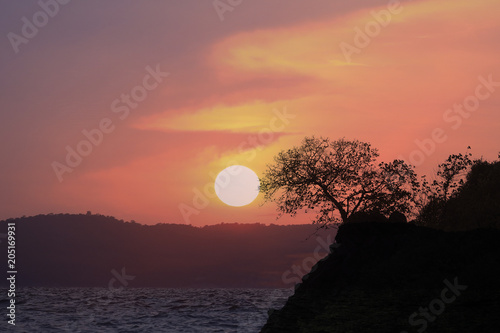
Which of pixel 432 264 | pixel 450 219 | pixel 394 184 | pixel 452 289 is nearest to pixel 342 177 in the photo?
pixel 394 184

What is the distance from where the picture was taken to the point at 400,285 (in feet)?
94.7

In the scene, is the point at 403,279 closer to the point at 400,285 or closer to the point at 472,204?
the point at 400,285

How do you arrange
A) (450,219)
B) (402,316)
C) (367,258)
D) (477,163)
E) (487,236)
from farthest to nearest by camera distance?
(477,163) < (450,219) < (367,258) < (487,236) < (402,316)

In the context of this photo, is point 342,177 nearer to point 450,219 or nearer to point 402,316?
point 450,219

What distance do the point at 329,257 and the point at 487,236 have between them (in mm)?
9321

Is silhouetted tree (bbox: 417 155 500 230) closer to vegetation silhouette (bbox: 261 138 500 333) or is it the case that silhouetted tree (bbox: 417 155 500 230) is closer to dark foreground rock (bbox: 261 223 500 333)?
vegetation silhouette (bbox: 261 138 500 333)

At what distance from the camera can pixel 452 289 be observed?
1043 inches

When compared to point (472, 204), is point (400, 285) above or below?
below

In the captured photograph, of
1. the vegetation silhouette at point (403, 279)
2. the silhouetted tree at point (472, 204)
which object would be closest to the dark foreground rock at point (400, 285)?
the vegetation silhouette at point (403, 279)

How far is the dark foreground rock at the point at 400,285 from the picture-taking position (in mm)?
24150

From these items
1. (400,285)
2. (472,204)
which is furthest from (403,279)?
(472,204)

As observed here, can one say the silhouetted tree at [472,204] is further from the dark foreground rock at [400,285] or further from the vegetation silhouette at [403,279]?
the dark foreground rock at [400,285]

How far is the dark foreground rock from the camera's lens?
951 inches

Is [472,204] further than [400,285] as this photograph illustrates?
Yes
